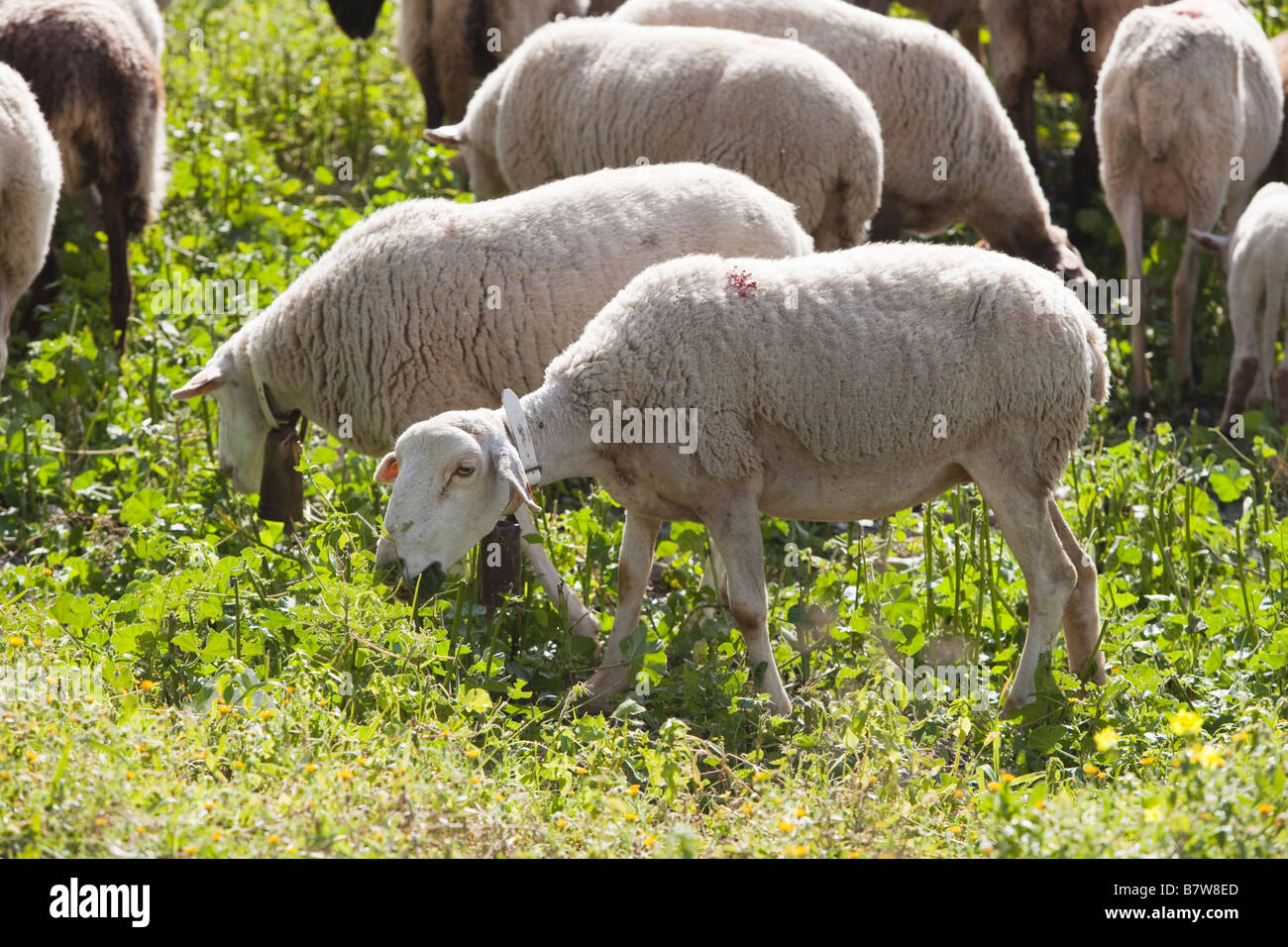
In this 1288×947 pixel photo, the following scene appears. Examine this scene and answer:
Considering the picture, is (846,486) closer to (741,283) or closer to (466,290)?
(741,283)

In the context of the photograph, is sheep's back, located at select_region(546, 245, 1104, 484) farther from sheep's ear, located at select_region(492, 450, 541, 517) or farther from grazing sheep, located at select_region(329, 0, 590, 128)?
grazing sheep, located at select_region(329, 0, 590, 128)

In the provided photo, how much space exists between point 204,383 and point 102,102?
7.95 feet

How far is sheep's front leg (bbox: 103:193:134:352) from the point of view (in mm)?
7035

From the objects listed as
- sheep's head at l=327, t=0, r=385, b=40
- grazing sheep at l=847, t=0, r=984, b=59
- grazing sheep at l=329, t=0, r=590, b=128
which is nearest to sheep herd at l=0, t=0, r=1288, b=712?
grazing sheep at l=329, t=0, r=590, b=128

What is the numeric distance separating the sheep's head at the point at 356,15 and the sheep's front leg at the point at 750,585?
20.4 ft

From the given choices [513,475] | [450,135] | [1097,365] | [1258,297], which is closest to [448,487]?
[513,475]

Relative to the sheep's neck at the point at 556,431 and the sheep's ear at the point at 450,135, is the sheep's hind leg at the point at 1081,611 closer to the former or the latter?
the sheep's neck at the point at 556,431

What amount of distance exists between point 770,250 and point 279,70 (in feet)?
18.8

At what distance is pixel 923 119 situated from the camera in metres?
7.12

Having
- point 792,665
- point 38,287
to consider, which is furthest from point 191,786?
point 38,287

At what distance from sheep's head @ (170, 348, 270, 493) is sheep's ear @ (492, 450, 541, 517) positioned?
1614 millimetres

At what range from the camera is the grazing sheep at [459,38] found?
27.5 feet

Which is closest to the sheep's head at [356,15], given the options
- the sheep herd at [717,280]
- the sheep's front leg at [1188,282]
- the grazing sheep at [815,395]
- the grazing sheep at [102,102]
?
the sheep herd at [717,280]

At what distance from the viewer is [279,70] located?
982 cm
